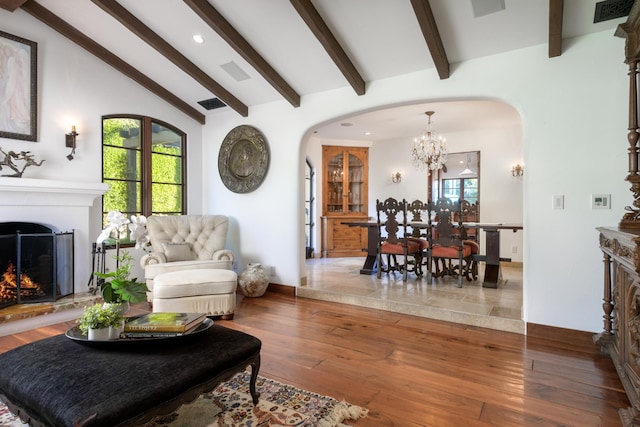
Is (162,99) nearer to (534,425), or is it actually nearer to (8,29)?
(8,29)

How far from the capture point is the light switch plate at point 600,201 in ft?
9.39

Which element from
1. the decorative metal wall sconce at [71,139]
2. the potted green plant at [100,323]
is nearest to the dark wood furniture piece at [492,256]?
the potted green plant at [100,323]

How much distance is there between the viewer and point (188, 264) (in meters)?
4.24

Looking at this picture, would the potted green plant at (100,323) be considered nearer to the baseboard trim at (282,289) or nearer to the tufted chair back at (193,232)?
the tufted chair back at (193,232)

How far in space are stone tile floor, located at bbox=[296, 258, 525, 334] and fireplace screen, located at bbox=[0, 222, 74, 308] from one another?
8.76 ft

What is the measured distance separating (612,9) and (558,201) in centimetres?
148

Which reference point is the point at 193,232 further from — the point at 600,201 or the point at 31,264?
the point at 600,201

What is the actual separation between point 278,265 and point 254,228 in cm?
64

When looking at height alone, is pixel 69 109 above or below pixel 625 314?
above

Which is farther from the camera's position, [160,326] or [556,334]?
[556,334]

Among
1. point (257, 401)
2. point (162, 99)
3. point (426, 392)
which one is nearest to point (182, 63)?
point (162, 99)

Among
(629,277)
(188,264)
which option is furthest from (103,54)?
(629,277)

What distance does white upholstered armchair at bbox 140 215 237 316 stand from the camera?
344cm

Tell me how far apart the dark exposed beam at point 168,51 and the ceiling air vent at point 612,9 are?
3.88m
